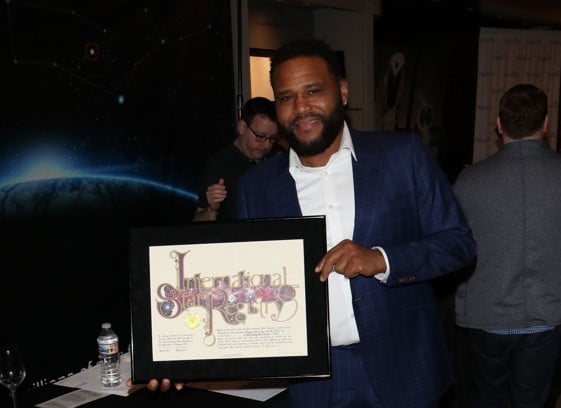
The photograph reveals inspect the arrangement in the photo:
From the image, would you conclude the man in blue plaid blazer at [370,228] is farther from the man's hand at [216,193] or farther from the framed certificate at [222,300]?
the man's hand at [216,193]

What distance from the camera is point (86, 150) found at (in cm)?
352

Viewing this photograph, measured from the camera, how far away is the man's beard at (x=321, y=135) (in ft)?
5.93

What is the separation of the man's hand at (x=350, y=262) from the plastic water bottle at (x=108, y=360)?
3.60 feet

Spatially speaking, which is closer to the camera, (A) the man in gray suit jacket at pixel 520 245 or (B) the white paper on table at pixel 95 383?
(B) the white paper on table at pixel 95 383

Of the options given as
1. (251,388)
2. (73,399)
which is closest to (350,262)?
(251,388)

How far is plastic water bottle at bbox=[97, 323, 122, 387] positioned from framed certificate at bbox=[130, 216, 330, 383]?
725 millimetres

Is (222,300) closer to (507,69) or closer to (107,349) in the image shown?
(107,349)

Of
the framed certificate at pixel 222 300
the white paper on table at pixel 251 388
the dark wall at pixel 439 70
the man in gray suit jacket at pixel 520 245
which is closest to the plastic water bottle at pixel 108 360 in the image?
the white paper on table at pixel 251 388

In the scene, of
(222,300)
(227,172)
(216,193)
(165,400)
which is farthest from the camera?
(227,172)

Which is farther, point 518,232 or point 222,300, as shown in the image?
point 518,232

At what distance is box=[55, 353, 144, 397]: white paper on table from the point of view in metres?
2.34

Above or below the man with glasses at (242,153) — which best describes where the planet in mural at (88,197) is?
below

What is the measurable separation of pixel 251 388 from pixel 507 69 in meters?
5.98

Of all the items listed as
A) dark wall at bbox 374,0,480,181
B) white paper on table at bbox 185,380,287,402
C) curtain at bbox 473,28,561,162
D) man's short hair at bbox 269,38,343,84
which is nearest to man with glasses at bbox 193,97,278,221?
white paper on table at bbox 185,380,287,402
